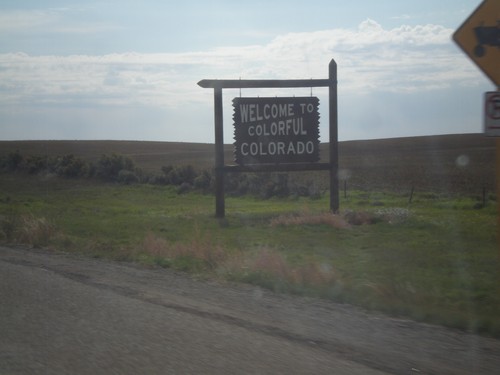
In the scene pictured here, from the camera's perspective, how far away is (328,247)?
15539 mm

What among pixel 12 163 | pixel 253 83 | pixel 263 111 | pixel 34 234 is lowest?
pixel 34 234

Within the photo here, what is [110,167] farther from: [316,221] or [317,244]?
[317,244]

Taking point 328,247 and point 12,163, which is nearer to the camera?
point 328,247

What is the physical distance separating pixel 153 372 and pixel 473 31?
17.2 feet

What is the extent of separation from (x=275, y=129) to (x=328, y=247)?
281 inches

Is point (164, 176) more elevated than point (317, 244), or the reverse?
point (164, 176)

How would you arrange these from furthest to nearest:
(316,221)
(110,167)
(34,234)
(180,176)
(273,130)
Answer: (110,167) < (180,176) < (273,130) < (316,221) < (34,234)

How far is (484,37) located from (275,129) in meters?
14.2

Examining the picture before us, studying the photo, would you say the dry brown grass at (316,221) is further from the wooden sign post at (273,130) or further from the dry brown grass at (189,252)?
the dry brown grass at (189,252)

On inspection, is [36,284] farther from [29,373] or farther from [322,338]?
[322,338]

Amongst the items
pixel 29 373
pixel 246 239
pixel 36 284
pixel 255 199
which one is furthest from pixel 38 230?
pixel 255 199

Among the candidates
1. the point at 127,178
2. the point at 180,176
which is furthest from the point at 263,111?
the point at 127,178

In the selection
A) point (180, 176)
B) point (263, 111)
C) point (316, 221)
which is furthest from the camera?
point (180, 176)

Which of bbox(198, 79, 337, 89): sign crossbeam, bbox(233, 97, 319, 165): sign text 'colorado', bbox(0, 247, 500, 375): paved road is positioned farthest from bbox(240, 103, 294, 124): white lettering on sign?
bbox(0, 247, 500, 375): paved road
